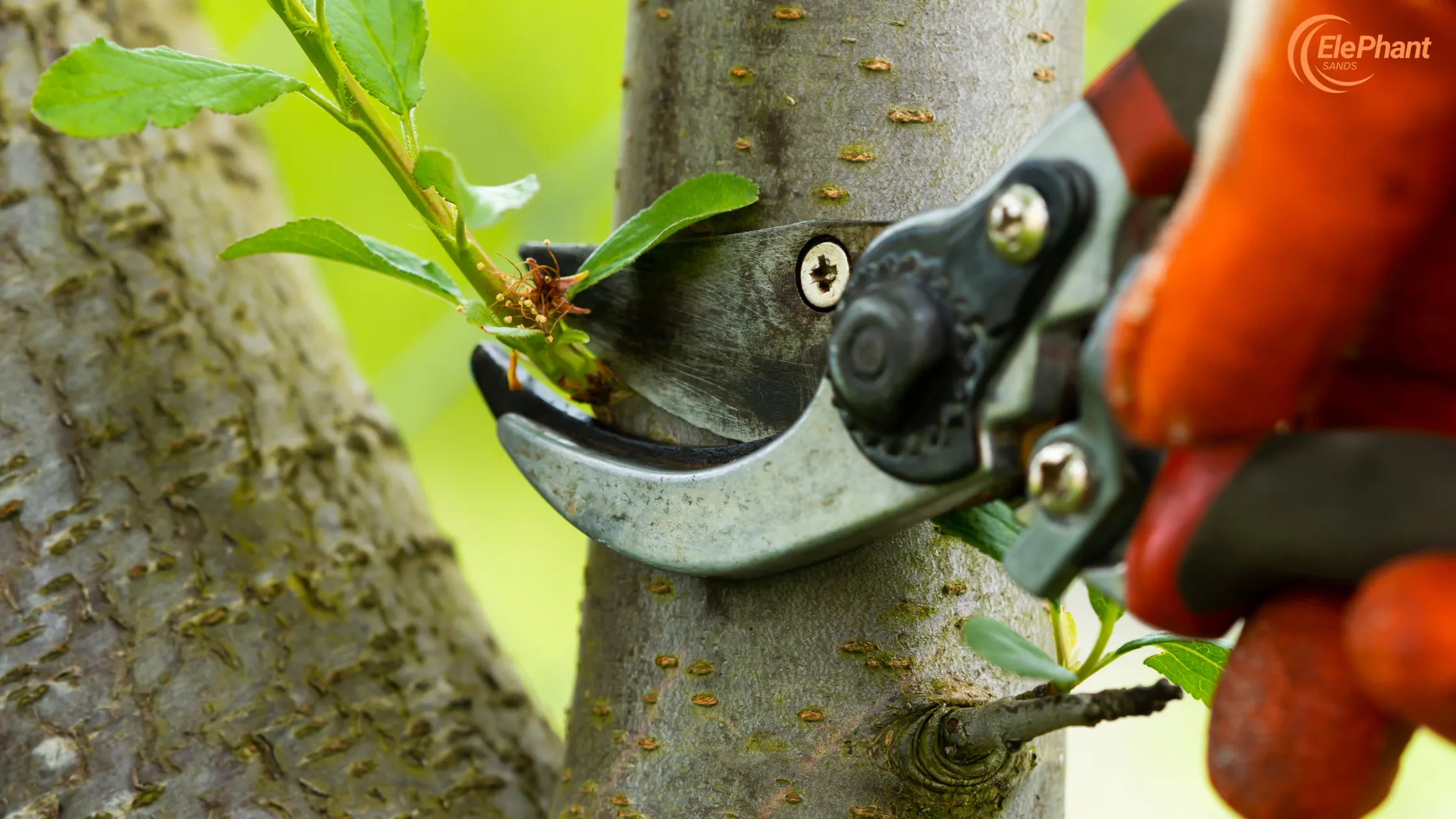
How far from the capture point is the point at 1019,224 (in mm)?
322

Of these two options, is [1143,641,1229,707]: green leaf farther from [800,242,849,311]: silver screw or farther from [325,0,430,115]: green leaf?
[325,0,430,115]: green leaf

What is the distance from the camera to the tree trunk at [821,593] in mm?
449

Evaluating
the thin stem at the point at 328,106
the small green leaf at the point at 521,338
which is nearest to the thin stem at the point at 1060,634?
the small green leaf at the point at 521,338

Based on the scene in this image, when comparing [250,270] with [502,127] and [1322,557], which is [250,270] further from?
[502,127]

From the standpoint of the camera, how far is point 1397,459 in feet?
0.86

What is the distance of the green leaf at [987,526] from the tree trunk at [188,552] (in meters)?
0.31

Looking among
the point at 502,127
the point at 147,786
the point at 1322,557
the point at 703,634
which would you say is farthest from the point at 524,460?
the point at 502,127

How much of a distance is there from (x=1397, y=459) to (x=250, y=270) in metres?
0.60

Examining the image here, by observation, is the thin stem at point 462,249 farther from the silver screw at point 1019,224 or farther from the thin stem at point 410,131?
the silver screw at point 1019,224

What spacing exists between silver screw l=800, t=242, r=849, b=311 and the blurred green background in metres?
1.21

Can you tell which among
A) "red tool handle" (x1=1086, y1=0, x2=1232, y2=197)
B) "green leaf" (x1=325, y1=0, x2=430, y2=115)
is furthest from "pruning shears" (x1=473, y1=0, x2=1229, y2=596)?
"green leaf" (x1=325, y1=0, x2=430, y2=115)

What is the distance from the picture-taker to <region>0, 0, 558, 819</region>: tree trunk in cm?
49

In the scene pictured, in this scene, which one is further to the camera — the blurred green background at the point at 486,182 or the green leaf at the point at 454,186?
the blurred green background at the point at 486,182

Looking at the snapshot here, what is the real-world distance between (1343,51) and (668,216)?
9.6 inches
